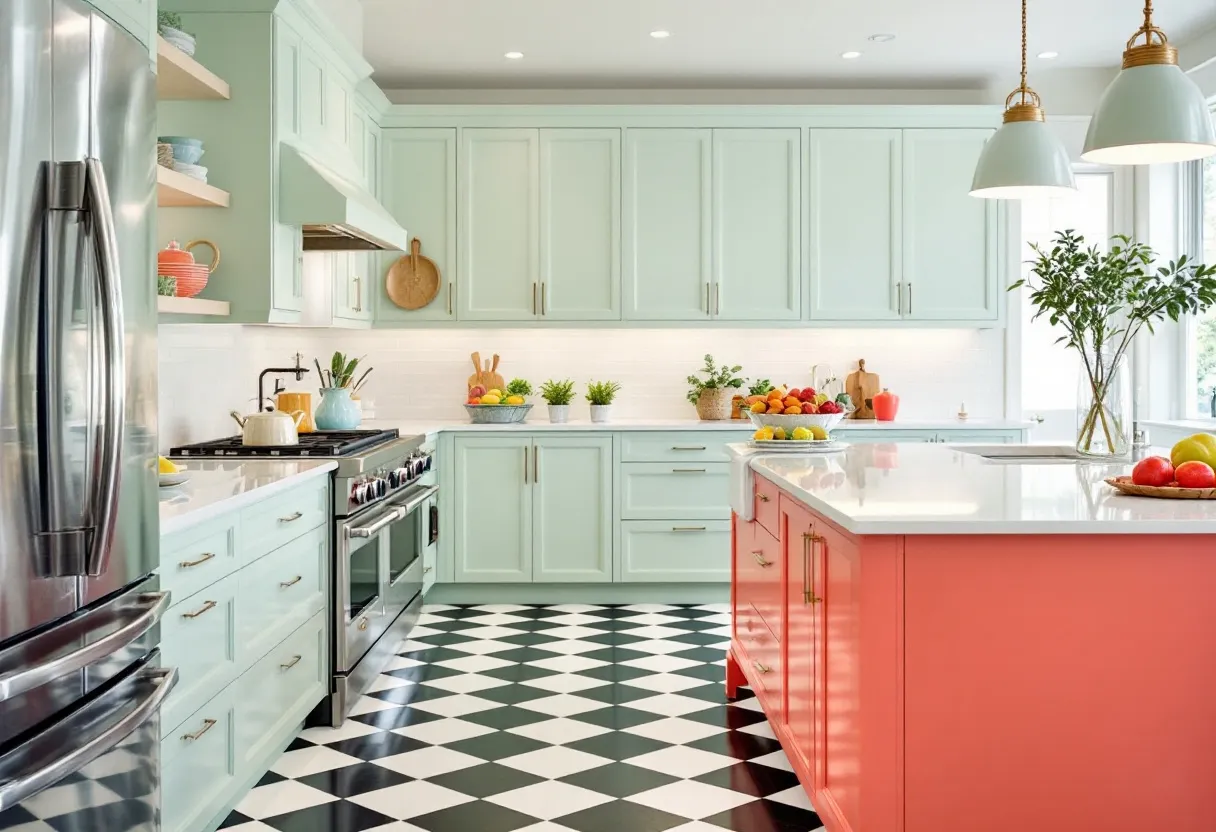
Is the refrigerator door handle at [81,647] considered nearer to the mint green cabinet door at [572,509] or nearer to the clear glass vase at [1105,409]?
the clear glass vase at [1105,409]

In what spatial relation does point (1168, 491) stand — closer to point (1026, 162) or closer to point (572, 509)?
point (1026, 162)

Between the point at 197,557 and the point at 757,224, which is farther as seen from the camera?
the point at 757,224

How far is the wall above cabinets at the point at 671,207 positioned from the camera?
19.8 feet

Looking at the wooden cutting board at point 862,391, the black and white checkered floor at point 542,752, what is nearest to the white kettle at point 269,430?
the black and white checkered floor at point 542,752

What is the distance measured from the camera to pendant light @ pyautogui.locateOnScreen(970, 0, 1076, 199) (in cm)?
323

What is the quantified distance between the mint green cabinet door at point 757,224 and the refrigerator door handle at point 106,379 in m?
4.52

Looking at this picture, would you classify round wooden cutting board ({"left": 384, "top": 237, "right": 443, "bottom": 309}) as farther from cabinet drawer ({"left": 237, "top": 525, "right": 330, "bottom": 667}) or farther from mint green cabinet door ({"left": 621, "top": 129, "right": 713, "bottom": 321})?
cabinet drawer ({"left": 237, "top": 525, "right": 330, "bottom": 667})

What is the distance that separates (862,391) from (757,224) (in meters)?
A: 1.12

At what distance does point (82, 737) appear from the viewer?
1.76 m

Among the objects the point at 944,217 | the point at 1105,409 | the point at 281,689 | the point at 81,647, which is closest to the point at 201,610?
the point at 281,689

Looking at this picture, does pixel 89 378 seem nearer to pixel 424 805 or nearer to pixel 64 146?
pixel 64 146

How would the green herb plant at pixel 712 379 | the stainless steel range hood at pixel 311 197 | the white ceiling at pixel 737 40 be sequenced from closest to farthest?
the stainless steel range hood at pixel 311 197, the white ceiling at pixel 737 40, the green herb plant at pixel 712 379

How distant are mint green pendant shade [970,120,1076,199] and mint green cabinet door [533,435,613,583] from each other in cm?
289

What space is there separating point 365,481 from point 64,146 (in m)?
2.36
